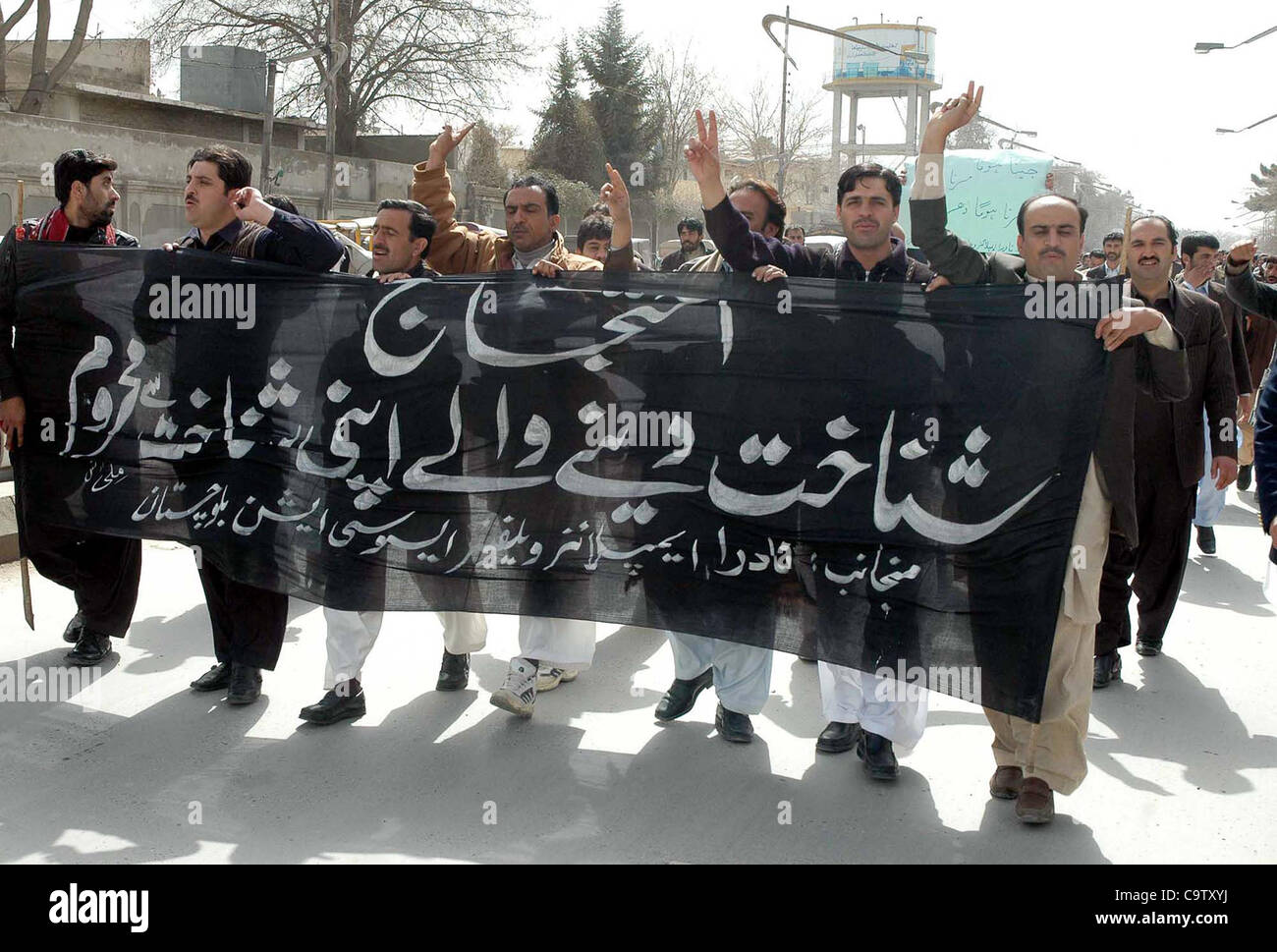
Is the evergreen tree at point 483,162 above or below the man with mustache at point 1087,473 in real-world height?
above

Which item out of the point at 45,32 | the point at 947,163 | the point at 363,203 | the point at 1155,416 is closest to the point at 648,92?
the point at 363,203

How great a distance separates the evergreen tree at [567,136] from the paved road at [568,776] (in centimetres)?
3994

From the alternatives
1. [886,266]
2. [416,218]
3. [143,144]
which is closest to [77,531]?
[416,218]

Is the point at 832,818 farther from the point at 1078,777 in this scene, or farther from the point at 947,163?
the point at 947,163

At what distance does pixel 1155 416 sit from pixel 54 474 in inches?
189

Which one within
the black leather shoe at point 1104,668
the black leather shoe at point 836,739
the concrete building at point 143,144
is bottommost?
the black leather shoe at point 836,739

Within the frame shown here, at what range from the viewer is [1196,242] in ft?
23.6

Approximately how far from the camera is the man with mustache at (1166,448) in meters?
5.15

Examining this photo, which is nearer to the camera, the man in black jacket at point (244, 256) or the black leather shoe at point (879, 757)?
the black leather shoe at point (879, 757)

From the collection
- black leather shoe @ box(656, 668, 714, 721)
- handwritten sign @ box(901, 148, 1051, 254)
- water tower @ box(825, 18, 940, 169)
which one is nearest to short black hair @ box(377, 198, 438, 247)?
black leather shoe @ box(656, 668, 714, 721)

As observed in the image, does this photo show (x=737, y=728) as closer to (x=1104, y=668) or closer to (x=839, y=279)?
(x=839, y=279)

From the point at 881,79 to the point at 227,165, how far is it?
199ft

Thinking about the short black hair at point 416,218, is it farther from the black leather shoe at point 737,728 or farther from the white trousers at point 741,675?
the black leather shoe at point 737,728

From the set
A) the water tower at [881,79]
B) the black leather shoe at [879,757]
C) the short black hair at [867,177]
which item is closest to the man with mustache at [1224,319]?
the short black hair at [867,177]
